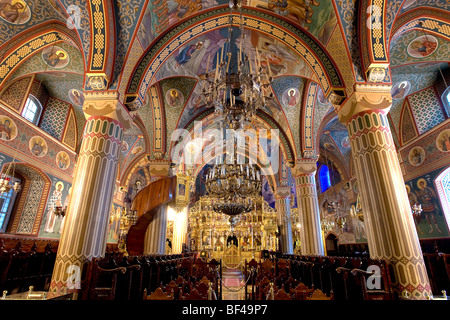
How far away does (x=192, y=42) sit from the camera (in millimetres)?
8133

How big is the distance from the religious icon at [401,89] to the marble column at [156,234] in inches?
460

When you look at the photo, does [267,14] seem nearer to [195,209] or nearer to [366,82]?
[366,82]

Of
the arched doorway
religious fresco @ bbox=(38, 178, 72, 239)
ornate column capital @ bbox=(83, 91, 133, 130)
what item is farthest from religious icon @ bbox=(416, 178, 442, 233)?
religious fresco @ bbox=(38, 178, 72, 239)

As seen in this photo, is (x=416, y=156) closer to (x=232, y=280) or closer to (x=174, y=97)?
(x=232, y=280)

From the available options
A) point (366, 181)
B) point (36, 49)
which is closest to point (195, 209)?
point (36, 49)

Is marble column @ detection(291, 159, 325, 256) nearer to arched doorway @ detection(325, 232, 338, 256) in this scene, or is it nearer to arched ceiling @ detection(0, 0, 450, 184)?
arched ceiling @ detection(0, 0, 450, 184)

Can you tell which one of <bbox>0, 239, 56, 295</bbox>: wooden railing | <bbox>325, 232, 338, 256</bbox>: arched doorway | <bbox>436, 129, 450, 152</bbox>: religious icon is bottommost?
<bbox>0, 239, 56, 295</bbox>: wooden railing

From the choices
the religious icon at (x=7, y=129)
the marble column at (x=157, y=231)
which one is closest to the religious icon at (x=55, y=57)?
the religious icon at (x=7, y=129)

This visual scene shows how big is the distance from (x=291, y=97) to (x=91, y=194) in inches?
367

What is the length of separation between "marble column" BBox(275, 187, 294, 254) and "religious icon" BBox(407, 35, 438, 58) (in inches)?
390

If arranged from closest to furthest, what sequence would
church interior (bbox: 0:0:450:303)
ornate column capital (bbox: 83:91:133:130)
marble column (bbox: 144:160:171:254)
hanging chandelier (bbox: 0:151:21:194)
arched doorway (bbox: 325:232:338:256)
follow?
church interior (bbox: 0:0:450:303) < ornate column capital (bbox: 83:91:133:130) < hanging chandelier (bbox: 0:151:21:194) < marble column (bbox: 144:160:171:254) < arched doorway (bbox: 325:232:338:256)

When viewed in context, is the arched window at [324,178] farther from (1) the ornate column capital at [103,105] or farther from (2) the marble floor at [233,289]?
(1) the ornate column capital at [103,105]

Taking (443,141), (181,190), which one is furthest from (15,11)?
(443,141)

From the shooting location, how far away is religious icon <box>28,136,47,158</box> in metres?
10.1
